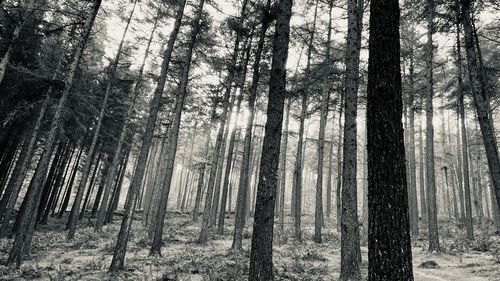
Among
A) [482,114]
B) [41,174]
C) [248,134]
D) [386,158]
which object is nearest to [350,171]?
[482,114]

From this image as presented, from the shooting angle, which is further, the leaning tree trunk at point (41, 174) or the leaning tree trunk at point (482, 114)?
the leaning tree trunk at point (41, 174)

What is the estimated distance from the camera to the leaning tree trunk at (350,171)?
23.8 feet

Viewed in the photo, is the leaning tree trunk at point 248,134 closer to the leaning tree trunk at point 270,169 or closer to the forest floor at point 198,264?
the forest floor at point 198,264

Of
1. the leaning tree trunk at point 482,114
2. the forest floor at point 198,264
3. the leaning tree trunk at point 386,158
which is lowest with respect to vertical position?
the forest floor at point 198,264

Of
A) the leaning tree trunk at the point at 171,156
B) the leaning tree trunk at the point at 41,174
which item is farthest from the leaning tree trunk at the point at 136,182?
the leaning tree trunk at the point at 41,174

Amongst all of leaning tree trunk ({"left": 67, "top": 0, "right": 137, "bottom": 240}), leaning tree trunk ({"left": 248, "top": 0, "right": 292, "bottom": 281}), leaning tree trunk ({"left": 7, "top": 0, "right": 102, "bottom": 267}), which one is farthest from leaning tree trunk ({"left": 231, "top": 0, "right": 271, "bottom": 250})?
leaning tree trunk ({"left": 67, "top": 0, "right": 137, "bottom": 240})

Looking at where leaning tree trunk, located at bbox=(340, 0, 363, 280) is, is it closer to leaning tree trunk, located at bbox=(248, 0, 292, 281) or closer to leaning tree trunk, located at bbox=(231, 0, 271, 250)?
leaning tree trunk, located at bbox=(248, 0, 292, 281)

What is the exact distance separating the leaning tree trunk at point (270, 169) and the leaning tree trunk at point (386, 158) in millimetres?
Result: 2876

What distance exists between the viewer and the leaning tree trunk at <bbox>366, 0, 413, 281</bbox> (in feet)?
9.43

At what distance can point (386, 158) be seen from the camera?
3.09 metres

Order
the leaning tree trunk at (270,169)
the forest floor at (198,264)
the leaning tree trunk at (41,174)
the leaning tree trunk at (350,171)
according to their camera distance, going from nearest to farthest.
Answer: the leaning tree trunk at (270,169) → the leaning tree trunk at (350,171) → the forest floor at (198,264) → the leaning tree trunk at (41,174)

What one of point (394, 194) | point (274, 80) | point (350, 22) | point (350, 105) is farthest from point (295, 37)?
point (394, 194)

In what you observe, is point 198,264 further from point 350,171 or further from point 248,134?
point 248,134

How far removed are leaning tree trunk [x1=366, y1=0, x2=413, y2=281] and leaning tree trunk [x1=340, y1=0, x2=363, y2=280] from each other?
4655 mm
